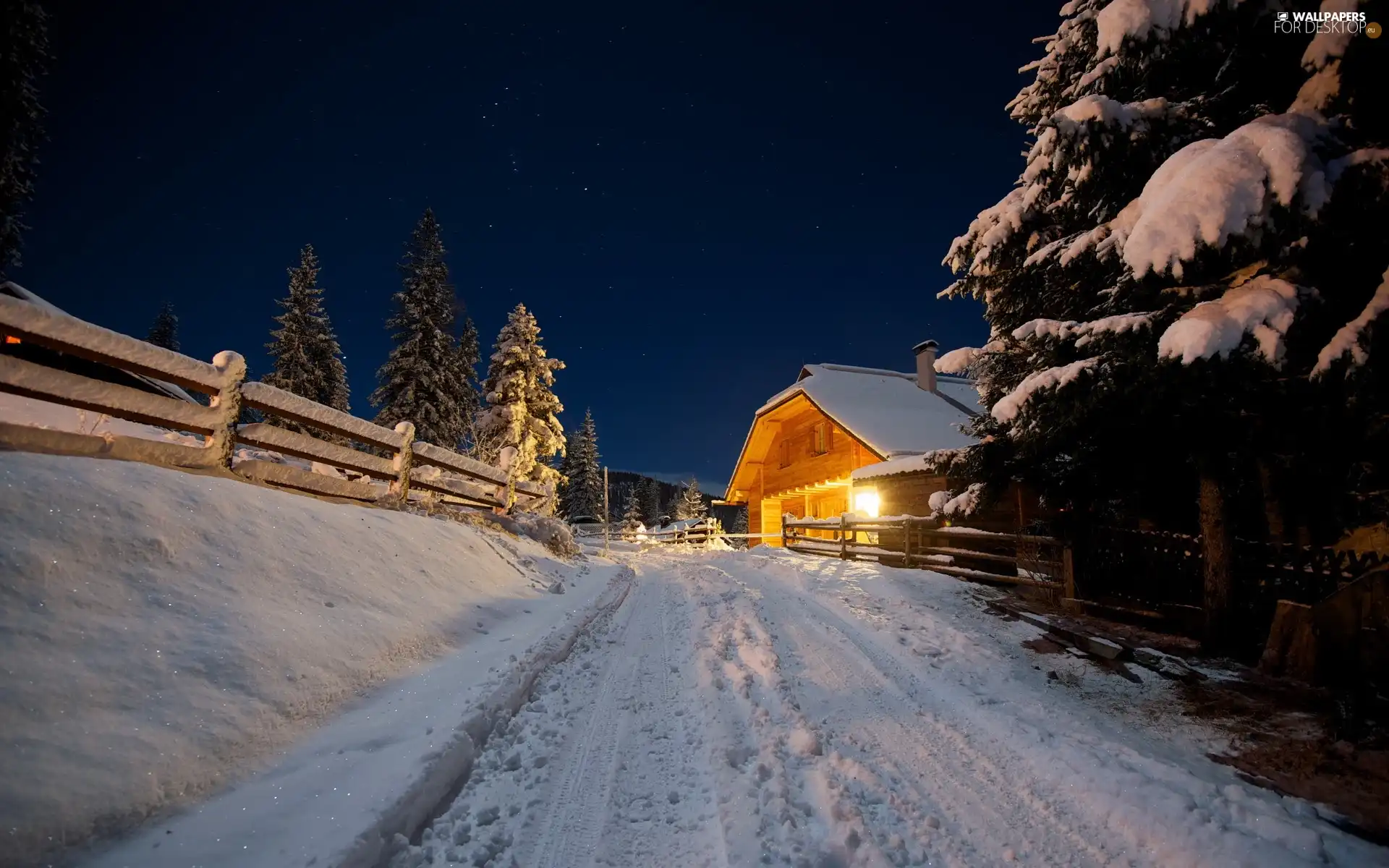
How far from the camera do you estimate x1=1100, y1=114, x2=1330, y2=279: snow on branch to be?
11.6 ft

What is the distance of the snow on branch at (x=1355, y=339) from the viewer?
377 cm

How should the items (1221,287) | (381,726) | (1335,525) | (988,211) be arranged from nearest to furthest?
(381,726) → (1221,287) → (1335,525) → (988,211)

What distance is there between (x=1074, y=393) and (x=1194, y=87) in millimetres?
3749

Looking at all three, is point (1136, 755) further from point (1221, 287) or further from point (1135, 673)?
point (1221, 287)

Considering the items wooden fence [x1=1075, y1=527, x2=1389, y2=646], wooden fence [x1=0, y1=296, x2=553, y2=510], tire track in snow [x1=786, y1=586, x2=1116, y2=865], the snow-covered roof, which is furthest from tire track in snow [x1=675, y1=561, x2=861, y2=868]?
the snow-covered roof

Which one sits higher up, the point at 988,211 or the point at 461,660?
the point at 988,211

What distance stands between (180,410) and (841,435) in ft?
61.5

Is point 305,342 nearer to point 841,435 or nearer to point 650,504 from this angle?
point 841,435

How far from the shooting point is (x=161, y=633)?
2898mm

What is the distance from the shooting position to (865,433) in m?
17.6

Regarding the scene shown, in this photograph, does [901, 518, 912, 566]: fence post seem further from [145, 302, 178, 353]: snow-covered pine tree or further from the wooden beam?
[145, 302, 178, 353]: snow-covered pine tree

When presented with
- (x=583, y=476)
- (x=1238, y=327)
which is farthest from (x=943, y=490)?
(x=583, y=476)

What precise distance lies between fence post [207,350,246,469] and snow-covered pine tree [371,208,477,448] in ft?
63.1

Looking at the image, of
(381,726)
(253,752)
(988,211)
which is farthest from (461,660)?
(988,211)
